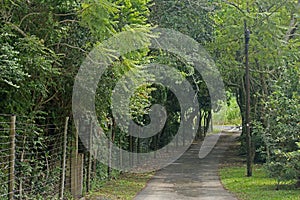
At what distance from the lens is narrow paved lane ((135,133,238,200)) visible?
48.3 feet

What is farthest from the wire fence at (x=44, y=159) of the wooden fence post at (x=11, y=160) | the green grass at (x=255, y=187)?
the green grass at (x=255, y=187)

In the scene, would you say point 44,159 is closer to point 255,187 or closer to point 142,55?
point 142,55

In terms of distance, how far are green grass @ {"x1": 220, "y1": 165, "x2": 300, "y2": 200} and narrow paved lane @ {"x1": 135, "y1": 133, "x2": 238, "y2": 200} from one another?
368 mm

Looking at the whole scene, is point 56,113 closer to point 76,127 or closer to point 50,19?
point 76,127

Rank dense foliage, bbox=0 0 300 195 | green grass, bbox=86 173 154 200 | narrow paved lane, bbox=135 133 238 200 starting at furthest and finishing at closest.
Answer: narrow paved lane, bbox=135 133 238 200
green grass, bbox=86 173 154 200
dense foliage, bbox=0 0 300 195

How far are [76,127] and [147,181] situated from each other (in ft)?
22.7

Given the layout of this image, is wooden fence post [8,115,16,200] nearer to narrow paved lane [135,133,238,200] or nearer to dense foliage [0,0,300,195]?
dense foliage [0,0,300,195]

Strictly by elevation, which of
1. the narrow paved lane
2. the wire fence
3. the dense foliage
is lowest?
the narrow paved lane

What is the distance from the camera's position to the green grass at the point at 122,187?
14539 millimetres

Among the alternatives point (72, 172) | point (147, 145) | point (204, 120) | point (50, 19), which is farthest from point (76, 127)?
point (204, 120)

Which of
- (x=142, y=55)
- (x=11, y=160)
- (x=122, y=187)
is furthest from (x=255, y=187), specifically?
(x=11, y=160)

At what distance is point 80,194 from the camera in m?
13.4

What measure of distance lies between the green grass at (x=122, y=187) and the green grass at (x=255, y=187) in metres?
3.01

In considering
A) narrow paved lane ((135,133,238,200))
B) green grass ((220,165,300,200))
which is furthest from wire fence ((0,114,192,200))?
green grass ((220,165,300,200))
